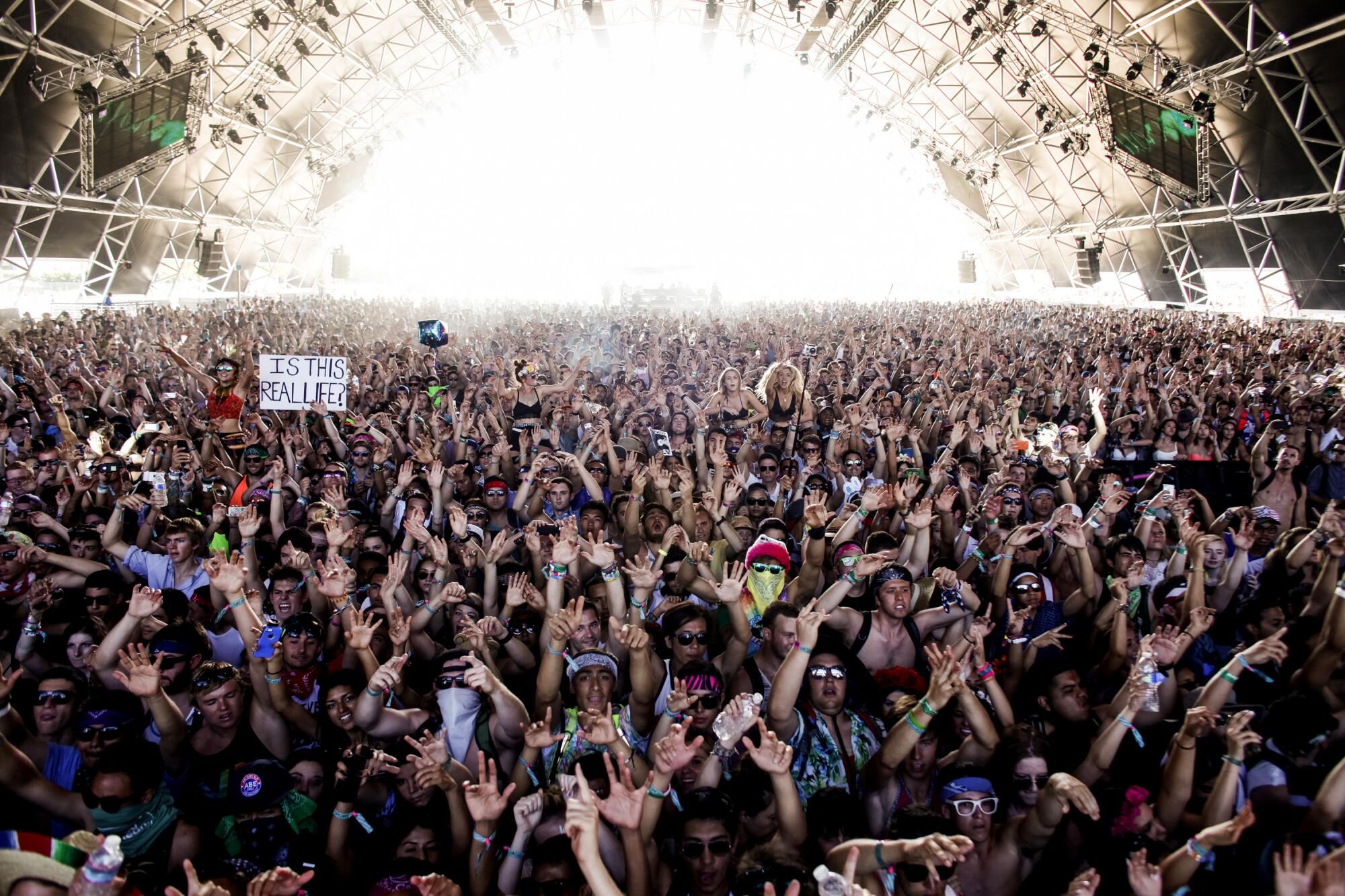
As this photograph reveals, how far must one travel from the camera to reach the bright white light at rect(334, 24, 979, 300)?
3478cm

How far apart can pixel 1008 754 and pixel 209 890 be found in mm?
2911

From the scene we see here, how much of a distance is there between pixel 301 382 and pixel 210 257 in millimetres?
21253

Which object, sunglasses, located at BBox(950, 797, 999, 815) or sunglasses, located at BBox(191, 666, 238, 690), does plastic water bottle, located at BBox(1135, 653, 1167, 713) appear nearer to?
sunglasses, located at BBox(950, 797, 999, 815)

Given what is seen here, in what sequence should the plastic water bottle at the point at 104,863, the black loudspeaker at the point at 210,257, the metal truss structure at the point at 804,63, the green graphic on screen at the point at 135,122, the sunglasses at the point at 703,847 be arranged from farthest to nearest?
the black loudspeaker at the point at 210,257 → the metal truss structure at the point at 804,63 → the green graphic on screen at the point at 135,122 → the sunglasses at the point at 703,847 → the plastic water bottle at the point at 104,863

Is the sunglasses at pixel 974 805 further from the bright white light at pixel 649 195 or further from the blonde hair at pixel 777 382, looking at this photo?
the bright white light at pixel 649 195

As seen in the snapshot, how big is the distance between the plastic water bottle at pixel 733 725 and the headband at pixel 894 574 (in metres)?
1.45

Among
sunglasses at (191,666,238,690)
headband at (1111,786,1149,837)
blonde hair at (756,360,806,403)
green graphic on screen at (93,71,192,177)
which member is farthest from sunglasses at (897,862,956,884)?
green graphic on screen at (93,71,192,177)

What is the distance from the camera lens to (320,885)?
2721 mm

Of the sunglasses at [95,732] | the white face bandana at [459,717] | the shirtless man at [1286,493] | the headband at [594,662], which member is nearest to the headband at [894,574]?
the headband at [594,662]

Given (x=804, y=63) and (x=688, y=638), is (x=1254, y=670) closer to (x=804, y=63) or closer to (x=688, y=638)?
(x=688, y=638)

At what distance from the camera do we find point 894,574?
397 cm

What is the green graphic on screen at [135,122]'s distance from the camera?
1595cm

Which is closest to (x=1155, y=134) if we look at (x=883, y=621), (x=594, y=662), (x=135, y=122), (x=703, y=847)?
(x=883, y=621)

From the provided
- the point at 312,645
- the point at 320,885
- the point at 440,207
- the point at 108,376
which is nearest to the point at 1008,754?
the point at 320,885
